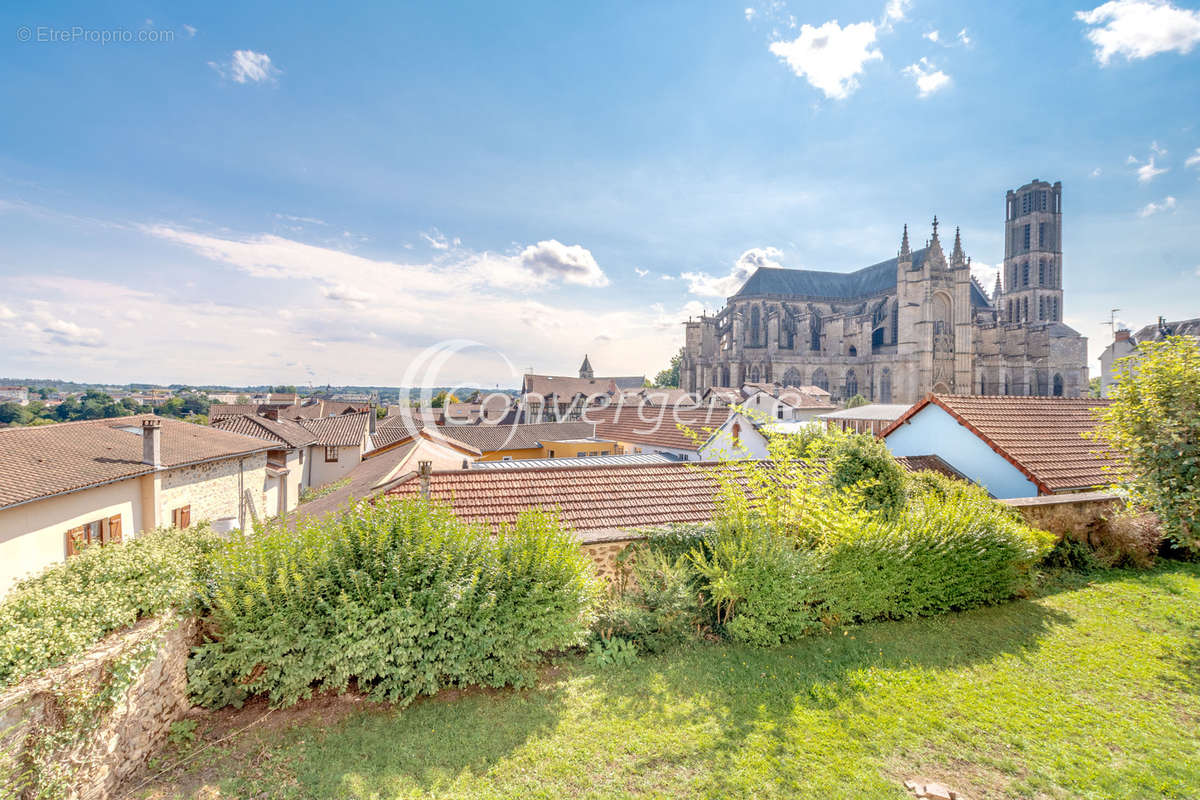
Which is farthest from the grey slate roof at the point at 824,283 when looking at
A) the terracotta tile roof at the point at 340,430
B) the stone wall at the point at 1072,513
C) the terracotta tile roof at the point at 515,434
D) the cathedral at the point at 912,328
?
the stone wall at the point at 1072,513

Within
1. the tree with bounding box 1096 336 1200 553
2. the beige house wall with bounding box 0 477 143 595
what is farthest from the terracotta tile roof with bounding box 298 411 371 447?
the tree with bounding box 1096 336 1200 553

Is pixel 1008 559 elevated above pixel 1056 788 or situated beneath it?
elevated above

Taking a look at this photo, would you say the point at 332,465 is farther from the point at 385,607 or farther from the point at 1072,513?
the point at 1072,513

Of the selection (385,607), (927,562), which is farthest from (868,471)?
(385,607)

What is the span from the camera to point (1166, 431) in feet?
20.9

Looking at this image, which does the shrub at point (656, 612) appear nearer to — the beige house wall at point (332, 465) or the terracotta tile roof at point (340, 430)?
the beige house wall at point (332, 465)

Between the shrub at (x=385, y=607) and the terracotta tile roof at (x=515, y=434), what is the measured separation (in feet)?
81.2

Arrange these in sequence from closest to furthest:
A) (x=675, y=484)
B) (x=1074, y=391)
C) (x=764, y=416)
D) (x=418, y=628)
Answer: (x=418, y=628) < (x=764, y=416) < (x=675, y=484) < (x=1074, y=391)

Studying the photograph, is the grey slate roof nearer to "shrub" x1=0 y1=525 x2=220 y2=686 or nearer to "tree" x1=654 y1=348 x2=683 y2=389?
"tree" x1=654 y1=348 x2=683 y2=389

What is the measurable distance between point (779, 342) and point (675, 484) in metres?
55.7

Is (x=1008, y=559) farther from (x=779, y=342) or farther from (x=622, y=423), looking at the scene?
(x=779, y=342)

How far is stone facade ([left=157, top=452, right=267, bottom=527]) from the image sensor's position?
15883 mm

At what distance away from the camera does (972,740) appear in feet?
14.6

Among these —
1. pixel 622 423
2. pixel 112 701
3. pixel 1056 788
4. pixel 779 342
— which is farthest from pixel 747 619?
pixel 779 342
